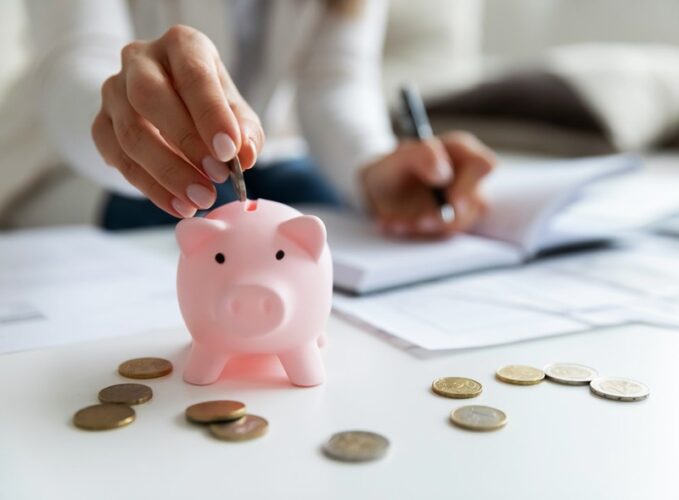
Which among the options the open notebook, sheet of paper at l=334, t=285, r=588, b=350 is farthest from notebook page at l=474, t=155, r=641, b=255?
sheet of paper at l=334, t=285, r=588, b=350

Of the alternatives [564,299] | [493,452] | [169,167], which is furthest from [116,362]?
[564,299]

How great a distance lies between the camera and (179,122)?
49 centimetres

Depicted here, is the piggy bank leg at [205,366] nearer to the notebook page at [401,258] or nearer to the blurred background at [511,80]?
the notebook page at [401,258]

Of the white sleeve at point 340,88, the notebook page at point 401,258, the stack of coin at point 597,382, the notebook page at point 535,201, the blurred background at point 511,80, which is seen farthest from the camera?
the blurred background at point 511,80

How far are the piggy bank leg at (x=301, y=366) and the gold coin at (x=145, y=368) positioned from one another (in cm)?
8

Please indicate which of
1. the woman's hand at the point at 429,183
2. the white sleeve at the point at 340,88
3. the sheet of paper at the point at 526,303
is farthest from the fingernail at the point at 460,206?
the white sleeve at the point at 340,88

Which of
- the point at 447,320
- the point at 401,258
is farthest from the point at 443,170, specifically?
the point at 447,320

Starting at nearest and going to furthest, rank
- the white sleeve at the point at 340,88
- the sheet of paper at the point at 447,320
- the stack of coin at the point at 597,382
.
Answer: the stack of coin at the point at 597,382 → the sheet of paper at the point at 447,320 → the white sleeve at the point at 340,88

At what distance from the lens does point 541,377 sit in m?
0.48

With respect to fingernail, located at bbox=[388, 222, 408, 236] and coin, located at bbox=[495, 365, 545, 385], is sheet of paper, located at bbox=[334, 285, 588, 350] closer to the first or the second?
coin, located at bbox=[495, 365, 545, 385]

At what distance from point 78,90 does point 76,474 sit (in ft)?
1.47

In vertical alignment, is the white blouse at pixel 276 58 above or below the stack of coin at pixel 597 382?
above

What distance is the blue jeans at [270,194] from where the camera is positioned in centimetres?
114

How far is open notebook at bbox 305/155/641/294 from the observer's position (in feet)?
2.35
